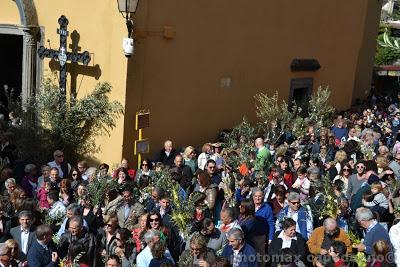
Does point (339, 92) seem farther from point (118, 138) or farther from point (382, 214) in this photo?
point (382, 214)

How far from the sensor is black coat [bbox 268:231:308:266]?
637cm

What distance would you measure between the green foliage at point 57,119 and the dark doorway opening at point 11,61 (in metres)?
3.59

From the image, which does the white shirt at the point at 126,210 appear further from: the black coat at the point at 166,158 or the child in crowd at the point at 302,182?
the black coat at the point at 166,158

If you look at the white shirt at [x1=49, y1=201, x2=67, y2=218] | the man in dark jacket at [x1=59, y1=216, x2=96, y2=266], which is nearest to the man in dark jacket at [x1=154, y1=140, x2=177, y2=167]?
the white shirt at [x1=49, y1=201, x2=67, y2=218]

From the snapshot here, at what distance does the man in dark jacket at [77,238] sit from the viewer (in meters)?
6.44

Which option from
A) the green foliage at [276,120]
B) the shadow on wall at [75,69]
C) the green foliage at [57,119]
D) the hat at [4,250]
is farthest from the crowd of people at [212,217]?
the green foliage at [276,120]

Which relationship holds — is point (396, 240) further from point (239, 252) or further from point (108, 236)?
point (108, 236)

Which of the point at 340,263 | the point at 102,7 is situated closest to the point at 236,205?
the point at 340,263

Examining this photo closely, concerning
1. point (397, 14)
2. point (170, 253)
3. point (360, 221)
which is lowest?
point (170, 253)

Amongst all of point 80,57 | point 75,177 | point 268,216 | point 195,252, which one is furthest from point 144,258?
point 80,57

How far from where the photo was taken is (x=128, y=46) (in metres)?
11.0

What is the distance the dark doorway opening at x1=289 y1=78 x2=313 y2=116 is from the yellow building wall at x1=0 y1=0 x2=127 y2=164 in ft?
23.5

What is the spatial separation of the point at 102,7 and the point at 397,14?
24.9 ft

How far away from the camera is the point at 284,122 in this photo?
47.8 feet
